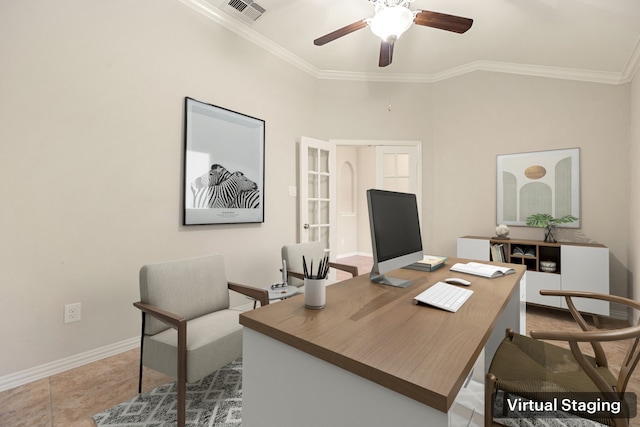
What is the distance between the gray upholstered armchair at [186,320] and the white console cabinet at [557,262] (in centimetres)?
278

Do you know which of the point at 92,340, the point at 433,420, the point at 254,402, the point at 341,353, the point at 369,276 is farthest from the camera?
the point at 92,340

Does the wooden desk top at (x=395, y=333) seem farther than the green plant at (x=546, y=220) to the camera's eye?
No

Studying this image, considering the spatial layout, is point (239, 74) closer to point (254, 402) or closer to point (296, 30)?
point (296, 30)

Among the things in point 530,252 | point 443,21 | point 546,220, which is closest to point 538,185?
point 546,220

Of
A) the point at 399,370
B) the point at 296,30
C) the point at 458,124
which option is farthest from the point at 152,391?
the point at 458,124

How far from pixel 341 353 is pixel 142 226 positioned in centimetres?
227

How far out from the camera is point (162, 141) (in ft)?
8.53

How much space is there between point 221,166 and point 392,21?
193 centimetres

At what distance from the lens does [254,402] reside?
997 mm

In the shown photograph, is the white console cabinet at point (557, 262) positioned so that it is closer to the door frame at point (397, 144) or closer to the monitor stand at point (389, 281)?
the door frame at point (397, 144)

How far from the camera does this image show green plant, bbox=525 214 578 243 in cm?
326

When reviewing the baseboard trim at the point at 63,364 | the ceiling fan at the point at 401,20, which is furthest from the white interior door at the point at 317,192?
the baseboard trim at the point at 63,364

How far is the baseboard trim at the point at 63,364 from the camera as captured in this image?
190cm

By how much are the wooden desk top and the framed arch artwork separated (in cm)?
271
